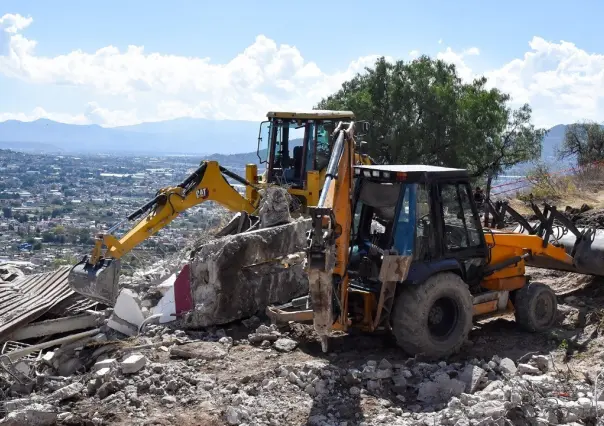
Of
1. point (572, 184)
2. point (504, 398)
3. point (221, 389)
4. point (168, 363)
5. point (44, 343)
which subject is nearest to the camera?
point (504, 398)

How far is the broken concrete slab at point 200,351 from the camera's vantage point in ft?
24.4

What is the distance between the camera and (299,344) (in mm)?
7832

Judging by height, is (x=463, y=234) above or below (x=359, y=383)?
above

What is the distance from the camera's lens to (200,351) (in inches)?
296

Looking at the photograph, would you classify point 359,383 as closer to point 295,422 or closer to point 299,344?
point 295,422

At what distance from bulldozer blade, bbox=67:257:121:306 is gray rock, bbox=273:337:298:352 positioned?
2.63 meters

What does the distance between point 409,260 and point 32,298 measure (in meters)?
5.91

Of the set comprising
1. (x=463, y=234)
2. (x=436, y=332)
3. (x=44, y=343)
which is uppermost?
(x=463, y=234)

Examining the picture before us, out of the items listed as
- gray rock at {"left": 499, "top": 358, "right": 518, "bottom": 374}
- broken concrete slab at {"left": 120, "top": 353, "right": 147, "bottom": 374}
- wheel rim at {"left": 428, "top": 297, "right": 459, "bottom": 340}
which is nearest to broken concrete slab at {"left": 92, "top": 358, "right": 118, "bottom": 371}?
broken concrete slab at {"left": 120, "top": 353, "right": 147, "bottom": 374}

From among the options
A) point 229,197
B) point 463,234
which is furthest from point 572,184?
point 463,234

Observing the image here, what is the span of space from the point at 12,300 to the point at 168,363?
13.5ft

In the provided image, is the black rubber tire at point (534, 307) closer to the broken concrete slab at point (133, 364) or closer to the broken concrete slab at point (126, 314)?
the broken concrete slab at point (133, 364)

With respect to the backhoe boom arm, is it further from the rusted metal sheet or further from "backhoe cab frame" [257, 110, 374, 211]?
"backhoe cab frame" [257, 110, 374, 211]

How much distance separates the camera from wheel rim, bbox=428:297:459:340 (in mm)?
7449
